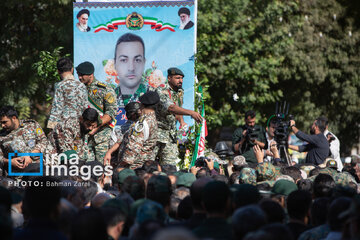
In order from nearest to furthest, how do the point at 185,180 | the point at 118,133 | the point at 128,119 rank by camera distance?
the point at 185,180
the point at 128,119
the point at 118,133

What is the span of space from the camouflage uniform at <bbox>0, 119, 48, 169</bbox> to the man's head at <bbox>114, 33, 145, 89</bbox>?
124 inches

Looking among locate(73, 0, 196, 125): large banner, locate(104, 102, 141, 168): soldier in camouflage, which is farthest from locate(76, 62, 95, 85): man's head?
locate(73, 0, 196, 125): large banner

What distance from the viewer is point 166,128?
356 inches

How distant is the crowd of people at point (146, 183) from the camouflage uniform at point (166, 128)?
17 mm

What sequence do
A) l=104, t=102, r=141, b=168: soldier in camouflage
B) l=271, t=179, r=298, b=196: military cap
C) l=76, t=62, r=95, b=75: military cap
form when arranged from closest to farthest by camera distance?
l=271, t=179, r=298, b=196: military cap
l=104, t=102, r=141, b=168: soldier in camouflage
l=76, t=62, r=95, b=75: military cap

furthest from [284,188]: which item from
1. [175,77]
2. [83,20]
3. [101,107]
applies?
[83,20]

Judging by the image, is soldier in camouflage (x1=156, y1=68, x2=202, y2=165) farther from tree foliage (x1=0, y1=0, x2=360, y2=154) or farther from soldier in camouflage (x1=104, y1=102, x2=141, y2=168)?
tree foliage (x1=0, y1=0, x2=360, y2=154)

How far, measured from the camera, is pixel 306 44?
65.5 ft

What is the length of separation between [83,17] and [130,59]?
1.18 m

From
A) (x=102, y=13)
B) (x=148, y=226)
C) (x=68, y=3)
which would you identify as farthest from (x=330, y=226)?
(x=68, y=3)

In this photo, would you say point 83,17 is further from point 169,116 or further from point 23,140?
point 23,140

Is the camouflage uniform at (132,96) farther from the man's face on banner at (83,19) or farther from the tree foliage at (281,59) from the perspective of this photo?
the tree foliage at (281,59)

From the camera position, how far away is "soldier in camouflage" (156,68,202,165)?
29.0 feet

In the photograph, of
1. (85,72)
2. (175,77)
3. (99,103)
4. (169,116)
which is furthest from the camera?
(175,77)
